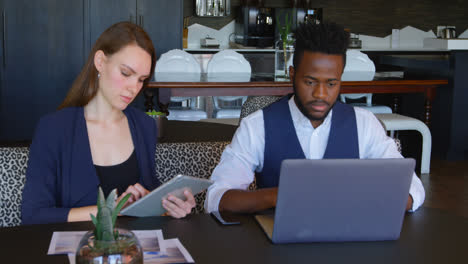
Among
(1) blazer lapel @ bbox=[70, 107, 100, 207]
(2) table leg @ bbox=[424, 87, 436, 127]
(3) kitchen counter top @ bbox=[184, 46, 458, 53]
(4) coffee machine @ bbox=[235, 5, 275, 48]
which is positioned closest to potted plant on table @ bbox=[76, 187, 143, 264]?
(1) blazer lapel @ bbox=[70, 107, 100, 207]

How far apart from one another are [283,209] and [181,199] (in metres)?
0.40

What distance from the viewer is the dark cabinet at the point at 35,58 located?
580 centimetres

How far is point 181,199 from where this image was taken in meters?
1.60

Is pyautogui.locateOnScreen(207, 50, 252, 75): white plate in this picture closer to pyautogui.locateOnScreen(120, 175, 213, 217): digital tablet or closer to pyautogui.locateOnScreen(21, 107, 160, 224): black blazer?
pyautogui.locateOnScreen(21, 107, 160, 224): black blazer

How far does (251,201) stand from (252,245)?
0.81ft

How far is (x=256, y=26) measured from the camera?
7.86 m

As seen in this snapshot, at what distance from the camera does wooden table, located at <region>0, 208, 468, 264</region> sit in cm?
128

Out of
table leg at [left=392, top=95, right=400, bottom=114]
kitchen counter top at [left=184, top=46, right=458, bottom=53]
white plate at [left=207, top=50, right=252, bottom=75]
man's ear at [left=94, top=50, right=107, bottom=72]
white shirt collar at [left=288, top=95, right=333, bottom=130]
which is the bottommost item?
table leg at [left=392, top=95, right=400, bottom=114]

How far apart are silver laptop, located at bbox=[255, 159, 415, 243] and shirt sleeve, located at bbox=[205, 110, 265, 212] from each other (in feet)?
1.38

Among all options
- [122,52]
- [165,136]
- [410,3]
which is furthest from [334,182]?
[410,3]

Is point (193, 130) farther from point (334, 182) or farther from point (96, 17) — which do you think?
point (96, 17)

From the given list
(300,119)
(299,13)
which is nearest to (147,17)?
(299,13)

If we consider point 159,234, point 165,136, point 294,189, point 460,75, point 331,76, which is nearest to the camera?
point 294,189

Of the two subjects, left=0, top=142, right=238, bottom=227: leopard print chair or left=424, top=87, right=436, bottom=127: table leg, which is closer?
left=0, top=142, right=238, bottom=227: leopard print chair
